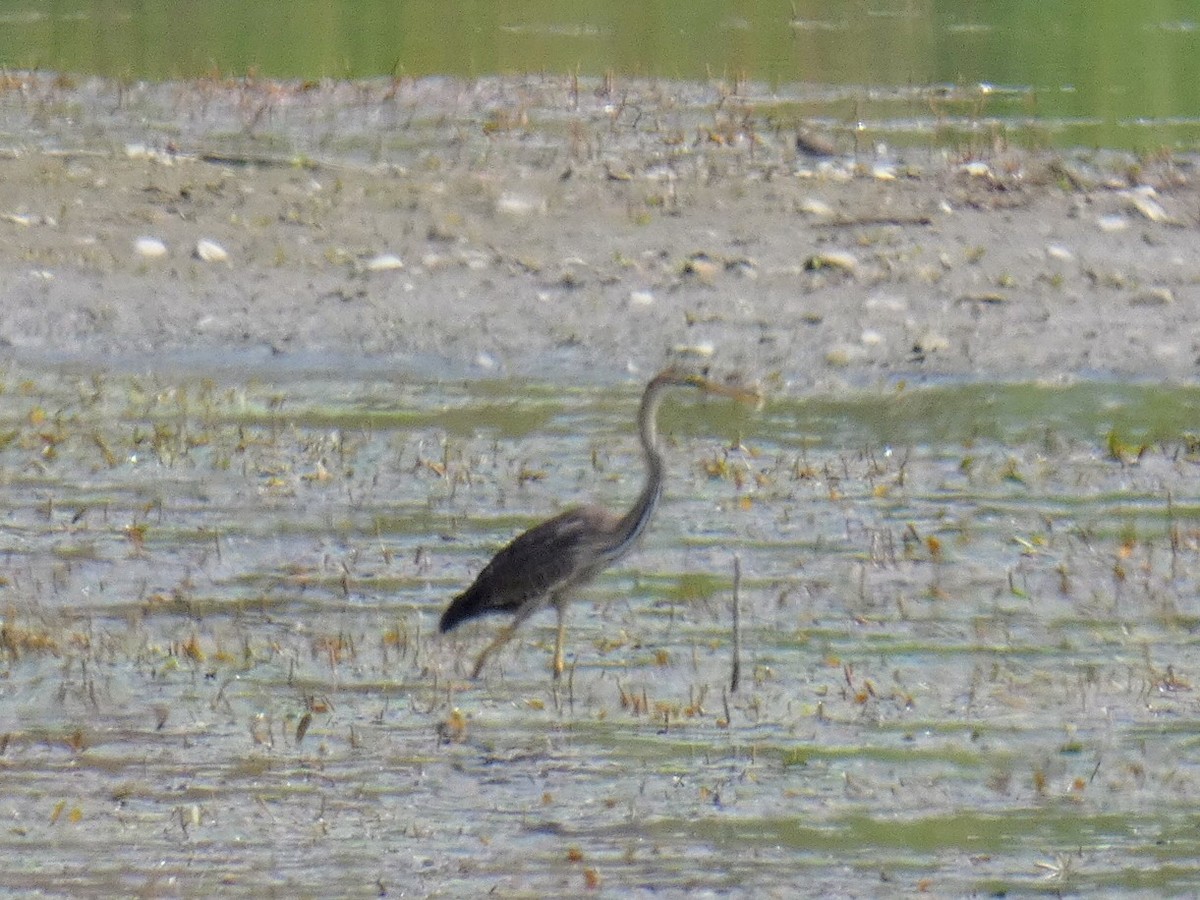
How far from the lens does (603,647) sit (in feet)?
25.1

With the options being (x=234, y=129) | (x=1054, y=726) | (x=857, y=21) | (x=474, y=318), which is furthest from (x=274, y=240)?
(x=857, y=21)

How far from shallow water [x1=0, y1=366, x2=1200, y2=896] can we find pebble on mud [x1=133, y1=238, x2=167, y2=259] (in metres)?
1.75

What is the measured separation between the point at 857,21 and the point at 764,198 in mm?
11119

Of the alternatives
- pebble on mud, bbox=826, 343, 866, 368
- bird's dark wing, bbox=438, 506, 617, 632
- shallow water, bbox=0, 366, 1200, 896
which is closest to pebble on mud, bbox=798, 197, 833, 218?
pebble on mud, bbox=826, 343, 866, 368

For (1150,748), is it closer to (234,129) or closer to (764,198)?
(764,198)

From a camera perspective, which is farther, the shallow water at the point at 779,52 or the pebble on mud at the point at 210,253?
the shallow water at the point at 779,52

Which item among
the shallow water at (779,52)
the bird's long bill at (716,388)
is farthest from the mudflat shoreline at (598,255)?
the bird's long bill at (716,388)

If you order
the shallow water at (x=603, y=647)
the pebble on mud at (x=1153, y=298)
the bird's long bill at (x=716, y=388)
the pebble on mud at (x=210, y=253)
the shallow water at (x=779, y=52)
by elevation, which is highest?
the shallow water at (x=779, y=52)

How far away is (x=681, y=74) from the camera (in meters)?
20.2

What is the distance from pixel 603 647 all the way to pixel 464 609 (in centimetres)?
44

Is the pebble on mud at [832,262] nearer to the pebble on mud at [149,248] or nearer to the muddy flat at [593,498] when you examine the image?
the muddy flat at [593,498]

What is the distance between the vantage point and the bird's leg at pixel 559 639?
24.3 ft

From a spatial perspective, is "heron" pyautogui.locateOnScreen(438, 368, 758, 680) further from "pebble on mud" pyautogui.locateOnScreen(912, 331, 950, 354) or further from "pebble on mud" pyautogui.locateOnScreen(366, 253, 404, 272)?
"pebble on mud" pyautogui.locateOnScreen(366, 253, 404, 272)

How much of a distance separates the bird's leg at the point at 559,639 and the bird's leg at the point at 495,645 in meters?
0.13
